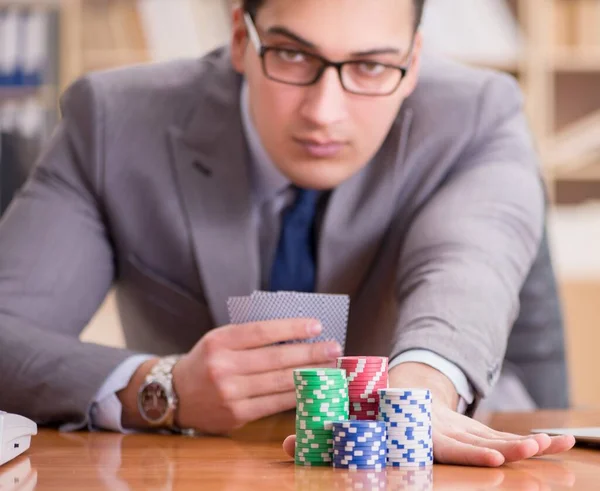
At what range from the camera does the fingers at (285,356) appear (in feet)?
4.58

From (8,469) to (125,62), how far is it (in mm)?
3485

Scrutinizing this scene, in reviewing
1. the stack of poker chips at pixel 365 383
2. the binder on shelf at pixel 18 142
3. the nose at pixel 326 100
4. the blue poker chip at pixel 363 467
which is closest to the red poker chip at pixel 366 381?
the stack of poker chips at pixel 365 383

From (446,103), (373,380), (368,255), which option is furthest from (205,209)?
(373,380)

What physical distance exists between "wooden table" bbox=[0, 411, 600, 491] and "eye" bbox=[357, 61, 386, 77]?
676mm

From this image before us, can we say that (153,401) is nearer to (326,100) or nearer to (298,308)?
(298,308)

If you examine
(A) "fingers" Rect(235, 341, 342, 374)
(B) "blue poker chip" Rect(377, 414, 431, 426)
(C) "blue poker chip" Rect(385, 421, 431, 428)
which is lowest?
(C) "blue poker chip" Rect(385, 421, 431, 428)

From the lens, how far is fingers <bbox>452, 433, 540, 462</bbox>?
1055 millimetres

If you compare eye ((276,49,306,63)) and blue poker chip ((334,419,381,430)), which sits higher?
eye ((276,49,306,63))

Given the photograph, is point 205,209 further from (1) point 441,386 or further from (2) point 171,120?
(1) point 441,386

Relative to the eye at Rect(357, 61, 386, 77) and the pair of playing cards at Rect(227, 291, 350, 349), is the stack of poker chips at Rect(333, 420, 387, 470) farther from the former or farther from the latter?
the eye at Rect(357, 61, 386, 77)

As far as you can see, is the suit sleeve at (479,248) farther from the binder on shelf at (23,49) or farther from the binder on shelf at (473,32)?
the binder on shelf at (23,49)

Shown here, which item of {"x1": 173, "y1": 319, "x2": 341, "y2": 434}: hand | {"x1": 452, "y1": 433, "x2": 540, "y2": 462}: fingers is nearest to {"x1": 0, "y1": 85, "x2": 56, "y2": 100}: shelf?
{"x1": 173, "y1": 319, "x2": 341, "y2": 434}: hand

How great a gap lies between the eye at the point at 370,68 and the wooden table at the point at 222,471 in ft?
2.22

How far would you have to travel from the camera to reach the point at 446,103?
2020 millimetres
